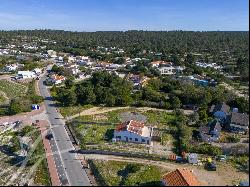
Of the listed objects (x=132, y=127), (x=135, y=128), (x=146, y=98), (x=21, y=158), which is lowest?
(x=21, y=158)

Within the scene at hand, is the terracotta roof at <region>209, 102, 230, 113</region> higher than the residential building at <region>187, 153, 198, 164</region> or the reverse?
higher

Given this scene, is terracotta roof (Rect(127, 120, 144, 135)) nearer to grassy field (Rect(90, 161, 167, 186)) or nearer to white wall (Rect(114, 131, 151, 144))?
white wall (Rect(114, 131, 151, 144))

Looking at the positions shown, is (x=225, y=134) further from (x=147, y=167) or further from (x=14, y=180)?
(x=14, y=180)

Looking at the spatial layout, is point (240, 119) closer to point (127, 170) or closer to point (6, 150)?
point (127, 170)

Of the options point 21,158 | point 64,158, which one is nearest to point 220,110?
point 64,158

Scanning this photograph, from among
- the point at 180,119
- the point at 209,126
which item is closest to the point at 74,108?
the point at 180,119

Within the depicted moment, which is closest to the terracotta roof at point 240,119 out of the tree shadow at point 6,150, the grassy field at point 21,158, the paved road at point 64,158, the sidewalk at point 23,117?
the paved road at point 64,158

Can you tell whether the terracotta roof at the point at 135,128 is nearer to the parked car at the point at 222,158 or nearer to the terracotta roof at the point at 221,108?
the parked car at the point at 222,158

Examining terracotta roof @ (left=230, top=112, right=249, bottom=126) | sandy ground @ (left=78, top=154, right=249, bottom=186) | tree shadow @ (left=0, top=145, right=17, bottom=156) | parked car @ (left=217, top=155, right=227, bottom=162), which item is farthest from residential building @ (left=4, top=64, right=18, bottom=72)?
parked car @ (left=217, top=155, right=227, bottom=162)
